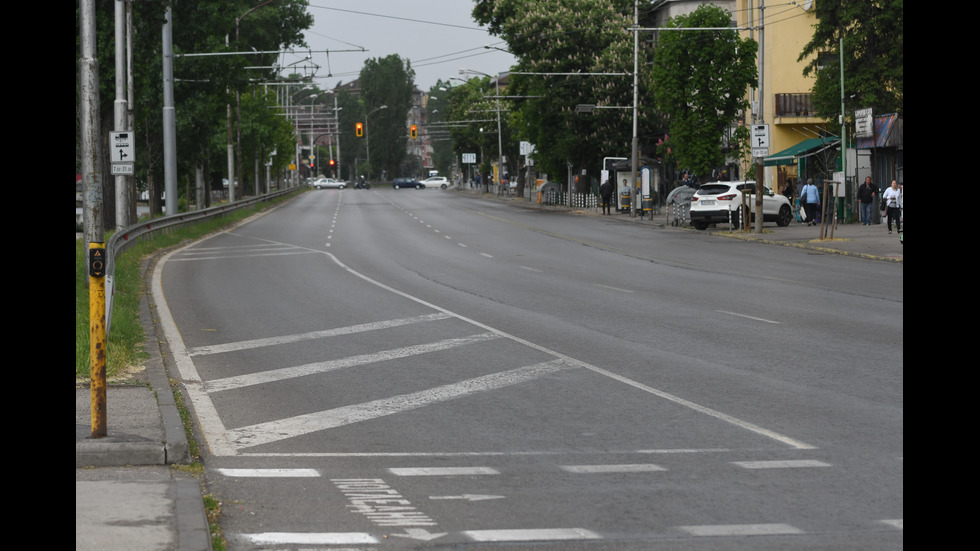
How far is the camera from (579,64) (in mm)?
65125

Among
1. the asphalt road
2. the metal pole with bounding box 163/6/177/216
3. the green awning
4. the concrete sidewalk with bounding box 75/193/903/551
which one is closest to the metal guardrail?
the metal pole with bounding box 163/6/177/216

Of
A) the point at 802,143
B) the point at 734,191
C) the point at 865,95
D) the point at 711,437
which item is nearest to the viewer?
the point at 711,437

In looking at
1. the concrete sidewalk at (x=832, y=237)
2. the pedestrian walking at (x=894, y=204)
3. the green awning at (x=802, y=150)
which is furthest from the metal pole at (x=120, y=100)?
the green awning at (x=802, y=150)

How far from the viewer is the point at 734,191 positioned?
42562 millimetres

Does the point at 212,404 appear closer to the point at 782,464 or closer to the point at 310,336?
the point at 310,336

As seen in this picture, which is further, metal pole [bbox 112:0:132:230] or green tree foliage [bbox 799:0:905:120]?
green tree foliage [bbox 799:0:905:120]

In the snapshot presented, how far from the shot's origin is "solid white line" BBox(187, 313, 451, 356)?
14094 millimetres

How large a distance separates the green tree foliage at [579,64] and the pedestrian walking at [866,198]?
22705 mm

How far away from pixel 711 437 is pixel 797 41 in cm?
4982

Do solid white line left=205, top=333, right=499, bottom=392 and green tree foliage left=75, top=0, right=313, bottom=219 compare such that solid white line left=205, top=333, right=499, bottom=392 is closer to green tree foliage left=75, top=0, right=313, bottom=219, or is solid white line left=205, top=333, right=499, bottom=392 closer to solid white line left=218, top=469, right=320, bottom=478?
solid white line left=218, top=469, right=320, bottom=478

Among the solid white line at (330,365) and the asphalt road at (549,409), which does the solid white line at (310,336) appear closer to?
the asphalt road at (549,409)

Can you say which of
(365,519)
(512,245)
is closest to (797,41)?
(512,245)

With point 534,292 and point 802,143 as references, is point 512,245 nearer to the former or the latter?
point 534,292

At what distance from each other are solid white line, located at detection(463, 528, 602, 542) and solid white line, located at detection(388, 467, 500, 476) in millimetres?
1391
